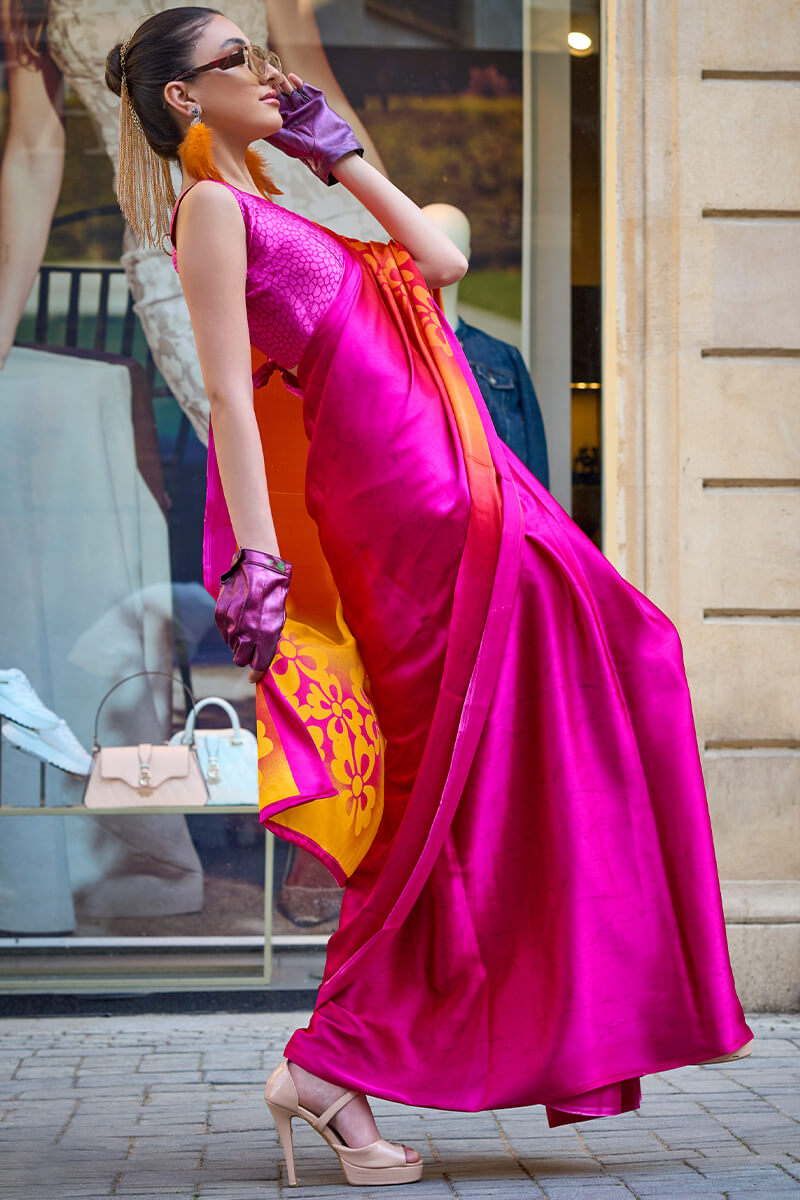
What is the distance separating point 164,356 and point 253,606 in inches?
96.4

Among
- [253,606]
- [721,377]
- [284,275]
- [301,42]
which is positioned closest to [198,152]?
[284,275]

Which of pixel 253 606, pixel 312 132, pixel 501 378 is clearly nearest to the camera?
pixel 253 606

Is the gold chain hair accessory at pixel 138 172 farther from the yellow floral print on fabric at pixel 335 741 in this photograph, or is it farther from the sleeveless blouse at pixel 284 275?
the yellow floral print on fabric at pixel 335 741

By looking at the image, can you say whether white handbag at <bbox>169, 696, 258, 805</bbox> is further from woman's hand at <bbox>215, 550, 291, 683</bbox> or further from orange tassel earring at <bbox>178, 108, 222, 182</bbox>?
orange tassel earring at <bbox>178, 108, 222, 182</bbox>

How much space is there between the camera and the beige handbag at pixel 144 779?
400cm

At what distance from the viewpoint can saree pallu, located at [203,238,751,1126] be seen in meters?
2.00

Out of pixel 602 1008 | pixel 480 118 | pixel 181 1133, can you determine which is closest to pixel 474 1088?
pixel 602 1008

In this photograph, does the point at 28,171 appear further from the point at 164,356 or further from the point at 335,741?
the point at 335,741

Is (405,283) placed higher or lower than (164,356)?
lower

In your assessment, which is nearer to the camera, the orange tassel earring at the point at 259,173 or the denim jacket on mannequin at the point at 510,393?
the orange tassel earring at the point at 259,173

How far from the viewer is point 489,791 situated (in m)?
2.06

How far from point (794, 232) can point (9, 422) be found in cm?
270

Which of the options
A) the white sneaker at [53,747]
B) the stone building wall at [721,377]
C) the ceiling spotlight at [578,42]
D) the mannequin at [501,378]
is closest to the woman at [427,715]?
the stone building wall at [721,377]

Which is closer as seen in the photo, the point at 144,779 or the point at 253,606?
the point at 253,606
